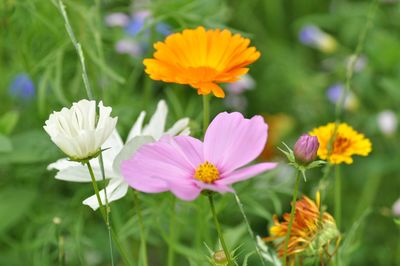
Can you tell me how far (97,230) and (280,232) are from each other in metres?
0.67

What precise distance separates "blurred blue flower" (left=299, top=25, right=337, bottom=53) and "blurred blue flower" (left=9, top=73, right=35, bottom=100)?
0.81m

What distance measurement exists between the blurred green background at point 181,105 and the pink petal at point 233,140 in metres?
0.13

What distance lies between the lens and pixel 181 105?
156 cm

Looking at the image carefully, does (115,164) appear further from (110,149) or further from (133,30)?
(133,30)

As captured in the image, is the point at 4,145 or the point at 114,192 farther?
the point at 4,145

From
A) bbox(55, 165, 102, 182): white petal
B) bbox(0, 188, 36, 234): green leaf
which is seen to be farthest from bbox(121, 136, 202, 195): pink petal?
bbox(0, 188, 36, 234): green leaf

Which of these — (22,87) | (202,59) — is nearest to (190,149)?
(202,59)

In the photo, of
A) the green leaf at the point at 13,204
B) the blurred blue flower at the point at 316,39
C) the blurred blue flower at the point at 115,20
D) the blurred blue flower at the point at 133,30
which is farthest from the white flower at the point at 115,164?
the blurred blue flower at the point at 316,39

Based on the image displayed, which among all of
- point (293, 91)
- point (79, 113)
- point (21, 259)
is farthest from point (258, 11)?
point (79, 113)

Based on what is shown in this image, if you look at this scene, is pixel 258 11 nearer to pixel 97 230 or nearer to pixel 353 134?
pixel 97 230

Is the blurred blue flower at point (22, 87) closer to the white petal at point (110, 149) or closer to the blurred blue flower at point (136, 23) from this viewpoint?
the blurred blue flower at point (136, 23)

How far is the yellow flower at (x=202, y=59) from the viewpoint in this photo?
2.17 feet

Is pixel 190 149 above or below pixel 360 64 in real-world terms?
above

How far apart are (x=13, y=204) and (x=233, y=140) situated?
0.61 meters
